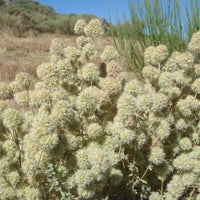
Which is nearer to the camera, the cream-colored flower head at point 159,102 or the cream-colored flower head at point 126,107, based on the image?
the cream-colored flower head at point 126,107

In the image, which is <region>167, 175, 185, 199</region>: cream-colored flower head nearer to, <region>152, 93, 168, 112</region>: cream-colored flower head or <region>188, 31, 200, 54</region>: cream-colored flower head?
<region>152, 93, 168, 112</region>: cream-colored flower head

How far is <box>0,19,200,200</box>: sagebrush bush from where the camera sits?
4.52 feet

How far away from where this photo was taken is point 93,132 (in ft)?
4.89

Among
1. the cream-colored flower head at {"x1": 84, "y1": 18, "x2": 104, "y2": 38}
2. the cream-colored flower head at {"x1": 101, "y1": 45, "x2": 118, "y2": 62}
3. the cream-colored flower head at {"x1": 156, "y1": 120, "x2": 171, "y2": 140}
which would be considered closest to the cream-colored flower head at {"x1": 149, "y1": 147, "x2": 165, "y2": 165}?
the cream-colored flower head at {"x1": 156, "y1": 120, "x2": 171, "y2": 140}

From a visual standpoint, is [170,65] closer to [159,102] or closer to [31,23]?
[159,102]

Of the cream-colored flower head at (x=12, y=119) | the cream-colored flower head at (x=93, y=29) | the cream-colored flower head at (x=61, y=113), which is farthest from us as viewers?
the cream-colored flower head at (x=93, y=29)

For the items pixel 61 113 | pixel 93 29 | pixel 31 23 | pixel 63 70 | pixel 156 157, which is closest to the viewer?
pixel 61 113

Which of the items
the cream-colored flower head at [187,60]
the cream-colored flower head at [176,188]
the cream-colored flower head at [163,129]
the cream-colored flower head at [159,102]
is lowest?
the cream-colored flower head at [176,188]

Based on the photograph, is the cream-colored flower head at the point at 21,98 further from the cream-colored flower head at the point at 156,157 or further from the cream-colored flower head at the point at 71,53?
the cream-colored flower head at the point at 156,157

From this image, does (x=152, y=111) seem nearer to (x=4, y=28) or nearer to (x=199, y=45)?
(x=199, y=45)

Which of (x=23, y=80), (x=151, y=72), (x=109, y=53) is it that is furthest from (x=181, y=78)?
(x=23, y=80)

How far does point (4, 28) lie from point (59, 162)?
17756 millimetres

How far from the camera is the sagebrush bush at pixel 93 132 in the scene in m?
1.38

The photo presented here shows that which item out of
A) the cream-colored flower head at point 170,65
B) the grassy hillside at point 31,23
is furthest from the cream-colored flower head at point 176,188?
the grassy hillside at point 31,23
